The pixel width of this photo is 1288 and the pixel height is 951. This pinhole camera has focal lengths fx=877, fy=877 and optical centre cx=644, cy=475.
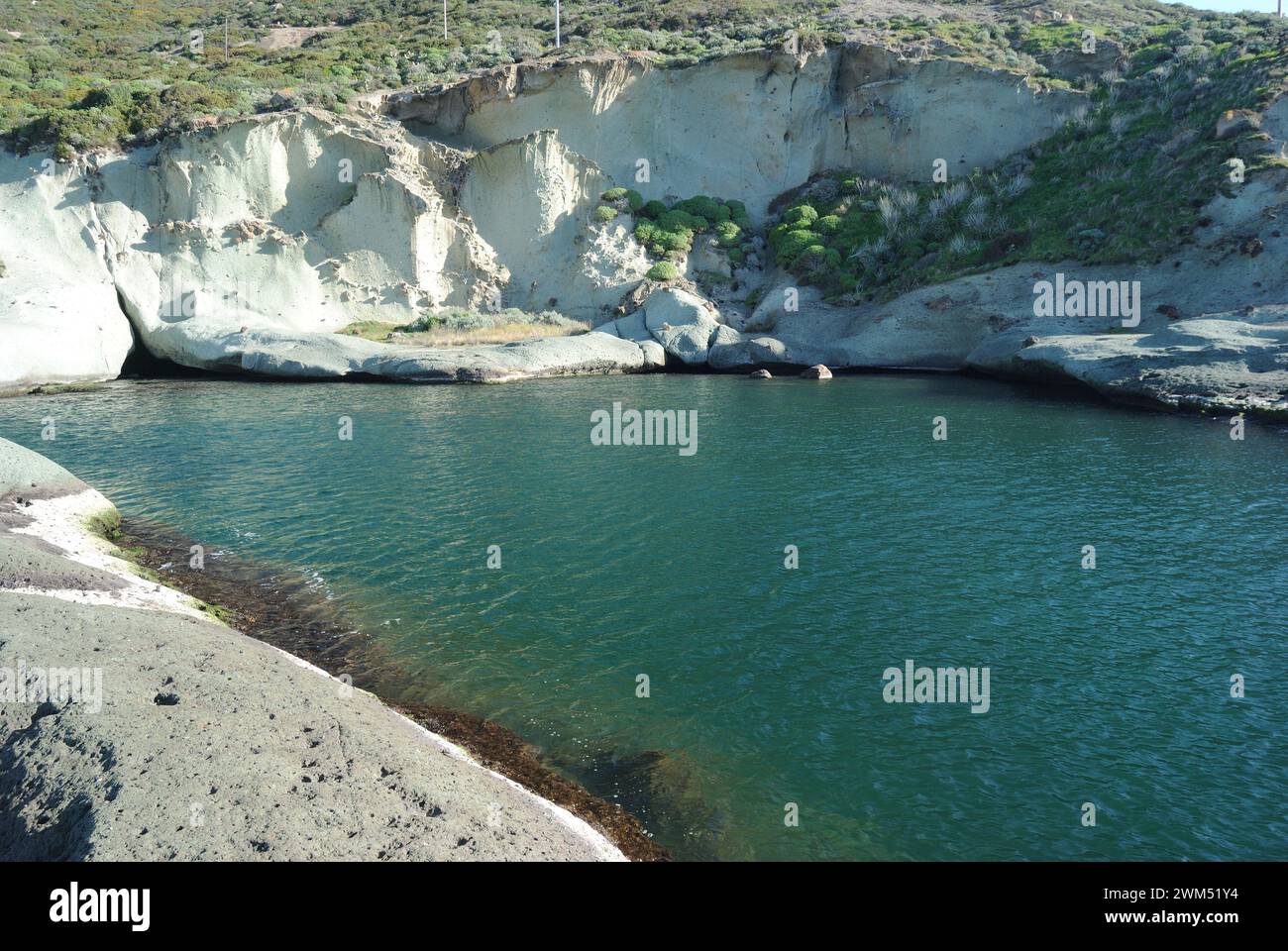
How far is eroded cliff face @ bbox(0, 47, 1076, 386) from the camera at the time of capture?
37719 millimetres

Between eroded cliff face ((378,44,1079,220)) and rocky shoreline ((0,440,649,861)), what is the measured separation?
4461 centimetres

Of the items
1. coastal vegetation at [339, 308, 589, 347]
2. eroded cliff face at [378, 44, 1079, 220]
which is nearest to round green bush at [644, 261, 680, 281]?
coastal vegetation at [339, 308, 589, 347]

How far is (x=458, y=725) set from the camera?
970cm

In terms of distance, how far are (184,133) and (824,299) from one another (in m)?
31.7

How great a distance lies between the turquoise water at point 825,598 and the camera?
8.16 meters

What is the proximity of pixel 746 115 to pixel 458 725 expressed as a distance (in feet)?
158

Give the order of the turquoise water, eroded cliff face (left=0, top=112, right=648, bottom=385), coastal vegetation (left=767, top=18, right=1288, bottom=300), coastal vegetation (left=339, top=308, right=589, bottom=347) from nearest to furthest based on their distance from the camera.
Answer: the turquoise water → coastal vegetation (left=767, top=18, right=1288, bottom=300) → eroded cliff face (left=0, top=112, right=648, bottom=385) → coastal vegetation (left=339, top=308, right=589, bottom=347)

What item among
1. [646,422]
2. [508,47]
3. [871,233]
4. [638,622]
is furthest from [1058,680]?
[508,47]

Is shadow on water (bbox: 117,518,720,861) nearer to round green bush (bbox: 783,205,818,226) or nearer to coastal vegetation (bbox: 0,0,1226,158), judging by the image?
coastal vegetation (bbox: 0,0,1226,158)

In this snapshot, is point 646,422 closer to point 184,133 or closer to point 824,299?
point 824,299

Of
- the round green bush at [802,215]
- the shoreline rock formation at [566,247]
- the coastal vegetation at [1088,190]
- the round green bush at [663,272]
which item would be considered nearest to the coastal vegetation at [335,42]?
the shoreline rock formation at [566,247]

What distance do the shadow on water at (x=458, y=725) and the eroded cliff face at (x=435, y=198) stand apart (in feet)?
75.4

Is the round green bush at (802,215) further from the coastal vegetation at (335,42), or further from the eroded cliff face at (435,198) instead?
the coastal vegetation at (335,42)

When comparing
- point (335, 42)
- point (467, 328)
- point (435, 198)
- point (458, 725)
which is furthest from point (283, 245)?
point (458, 725)
